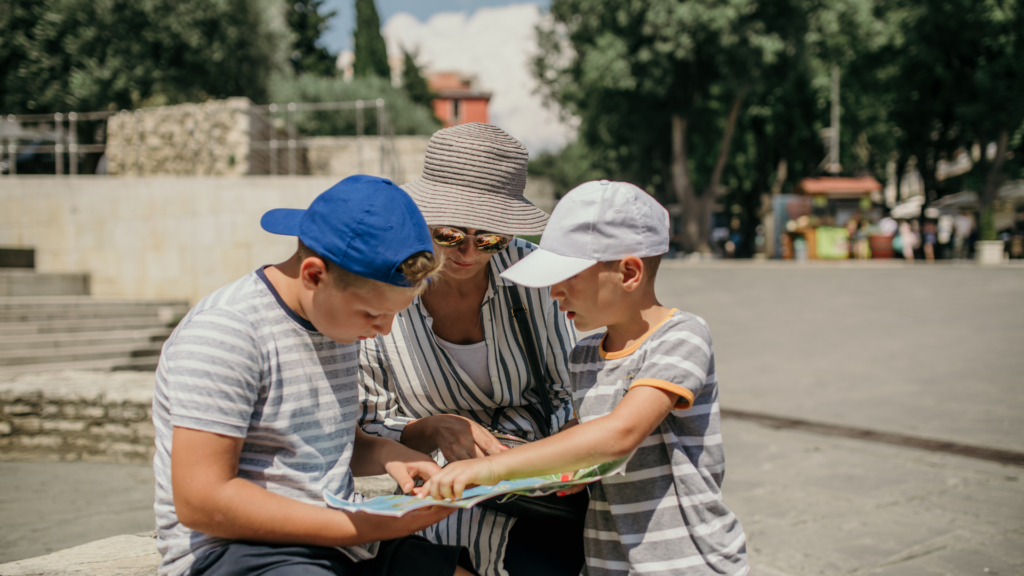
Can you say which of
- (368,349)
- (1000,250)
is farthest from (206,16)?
(1000,250)

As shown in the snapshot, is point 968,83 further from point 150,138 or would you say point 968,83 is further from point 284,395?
point 284,395

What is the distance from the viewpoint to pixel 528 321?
220 cm

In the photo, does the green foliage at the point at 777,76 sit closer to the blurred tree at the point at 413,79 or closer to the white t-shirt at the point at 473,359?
the blurred tree at the point at 413,79

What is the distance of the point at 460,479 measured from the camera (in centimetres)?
147

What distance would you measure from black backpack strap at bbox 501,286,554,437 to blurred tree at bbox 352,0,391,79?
4641 cm

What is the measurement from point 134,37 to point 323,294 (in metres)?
18.3

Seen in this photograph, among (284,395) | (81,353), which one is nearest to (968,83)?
(81,353)

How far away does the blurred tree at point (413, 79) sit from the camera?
4922 centimetres

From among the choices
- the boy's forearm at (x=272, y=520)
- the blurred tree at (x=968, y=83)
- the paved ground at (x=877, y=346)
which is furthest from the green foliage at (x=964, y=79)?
the boy's forearm at (x=272, y=520)

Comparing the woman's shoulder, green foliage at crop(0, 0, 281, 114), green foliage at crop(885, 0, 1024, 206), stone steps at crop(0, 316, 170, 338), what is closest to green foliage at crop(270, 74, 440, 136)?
green foliage at crop(0, 0, 281, 114)

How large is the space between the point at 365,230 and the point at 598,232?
570mm

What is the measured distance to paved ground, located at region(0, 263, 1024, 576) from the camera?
3.41 meters

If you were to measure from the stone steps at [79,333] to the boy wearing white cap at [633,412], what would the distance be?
801cm

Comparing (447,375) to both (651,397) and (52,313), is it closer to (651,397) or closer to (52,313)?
(651,397)
